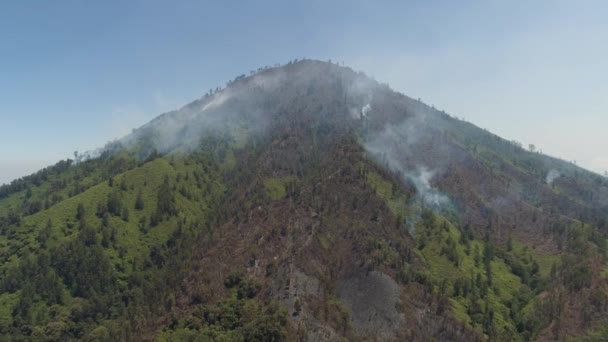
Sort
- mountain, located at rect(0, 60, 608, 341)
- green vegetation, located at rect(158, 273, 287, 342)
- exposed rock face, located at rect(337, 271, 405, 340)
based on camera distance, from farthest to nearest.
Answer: mountain, located at rect(0, 60, 608, 341) → exposed rock face, located at rect(337, 271, 405, 340) → green vegetation, located at rect(158, 273, 287, 342)

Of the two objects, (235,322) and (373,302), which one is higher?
(235,322)

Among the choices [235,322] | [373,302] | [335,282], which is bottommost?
[373,302]

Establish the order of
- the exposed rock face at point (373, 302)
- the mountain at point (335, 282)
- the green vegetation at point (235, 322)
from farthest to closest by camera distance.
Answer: the mountain at point (335, 282) < the exposed rock face at point (373, 302) < the green vegetation at point (235, 322)

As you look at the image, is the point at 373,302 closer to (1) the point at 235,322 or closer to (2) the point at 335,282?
(2) the point at 335,282

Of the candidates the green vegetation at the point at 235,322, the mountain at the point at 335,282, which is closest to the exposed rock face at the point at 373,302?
the mountain at the point at 335,282

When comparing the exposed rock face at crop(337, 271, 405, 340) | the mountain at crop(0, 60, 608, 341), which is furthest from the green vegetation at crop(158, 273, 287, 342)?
the exposed rock face at crop(337, 271, 405, 340)

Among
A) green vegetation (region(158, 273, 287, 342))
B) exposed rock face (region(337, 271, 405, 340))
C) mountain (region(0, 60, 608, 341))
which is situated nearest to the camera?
green vegetation (region(158, 273, 287, 342))

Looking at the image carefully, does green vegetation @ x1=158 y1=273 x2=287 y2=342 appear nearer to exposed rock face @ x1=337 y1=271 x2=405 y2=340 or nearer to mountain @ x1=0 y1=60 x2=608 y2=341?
mountain @ x1=0 y1=60 x2=608 y2=341

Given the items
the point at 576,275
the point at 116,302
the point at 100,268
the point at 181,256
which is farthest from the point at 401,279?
the point at 100,268

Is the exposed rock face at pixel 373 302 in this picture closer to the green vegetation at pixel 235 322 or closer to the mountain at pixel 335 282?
the mountain at pixel 335 282

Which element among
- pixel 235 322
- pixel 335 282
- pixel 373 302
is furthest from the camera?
pixel 335 282

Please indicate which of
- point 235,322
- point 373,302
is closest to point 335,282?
point 373,302

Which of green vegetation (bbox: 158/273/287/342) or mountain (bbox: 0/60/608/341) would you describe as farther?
mountain (bbox: 0/60/608/341)

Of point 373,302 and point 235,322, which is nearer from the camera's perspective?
point 235,322
